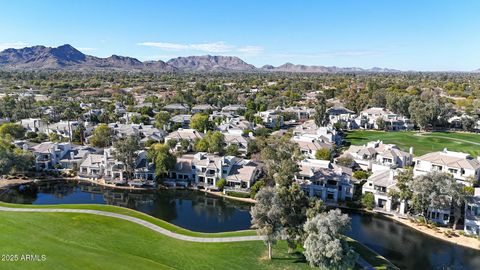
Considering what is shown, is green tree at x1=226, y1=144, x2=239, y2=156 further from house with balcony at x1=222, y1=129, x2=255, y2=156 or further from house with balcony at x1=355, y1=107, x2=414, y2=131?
house with balcony at x1=355, y1=107, x2=414, y2=131

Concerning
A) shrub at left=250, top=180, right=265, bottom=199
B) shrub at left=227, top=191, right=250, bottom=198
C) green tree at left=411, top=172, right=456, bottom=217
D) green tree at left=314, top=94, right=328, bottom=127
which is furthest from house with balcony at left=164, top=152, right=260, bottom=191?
green tree at left=314, top=94, right=328, bottom=127

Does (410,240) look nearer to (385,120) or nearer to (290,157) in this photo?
(290,157)

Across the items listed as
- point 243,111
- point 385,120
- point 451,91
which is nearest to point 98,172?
point 243,111

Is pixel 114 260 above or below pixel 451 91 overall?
below

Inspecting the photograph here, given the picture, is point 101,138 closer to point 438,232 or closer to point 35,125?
point 35,125

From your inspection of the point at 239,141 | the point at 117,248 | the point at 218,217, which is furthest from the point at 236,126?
the point at 117,248
